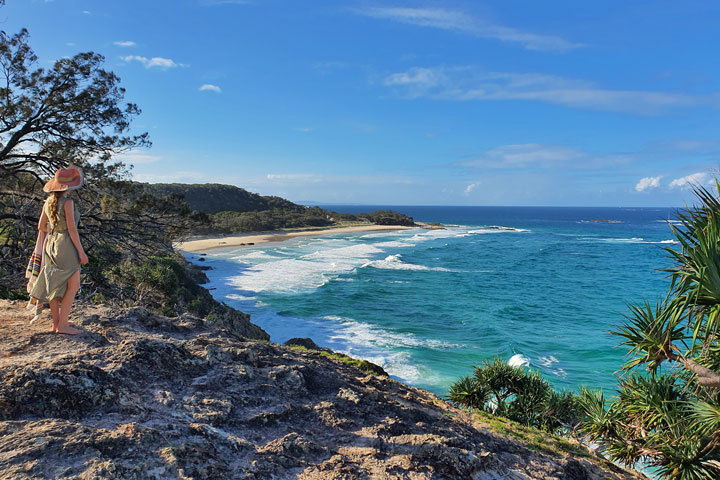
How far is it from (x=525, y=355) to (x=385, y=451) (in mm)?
13848

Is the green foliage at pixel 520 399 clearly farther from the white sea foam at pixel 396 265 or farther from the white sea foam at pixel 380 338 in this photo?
the white sea foam at pixel 396 265

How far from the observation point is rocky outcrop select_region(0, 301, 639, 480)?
9.47 feet

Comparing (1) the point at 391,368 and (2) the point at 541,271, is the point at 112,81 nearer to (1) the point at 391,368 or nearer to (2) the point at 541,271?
(1) the point at 391,368

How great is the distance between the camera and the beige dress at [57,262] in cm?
438

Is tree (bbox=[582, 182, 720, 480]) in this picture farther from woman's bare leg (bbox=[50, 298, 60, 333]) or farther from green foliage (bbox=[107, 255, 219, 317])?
green foliage (bbox=[107, 255, 219, 317])

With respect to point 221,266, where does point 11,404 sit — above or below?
above

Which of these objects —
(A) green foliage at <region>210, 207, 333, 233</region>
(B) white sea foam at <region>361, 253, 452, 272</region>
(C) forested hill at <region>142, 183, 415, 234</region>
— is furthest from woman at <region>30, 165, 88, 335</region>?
(C) forested hill at <region>142, 183, 415, 234</region>

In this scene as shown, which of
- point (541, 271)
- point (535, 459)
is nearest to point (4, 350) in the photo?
point (535, 459)

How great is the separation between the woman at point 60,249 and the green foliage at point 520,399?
6.97 meters

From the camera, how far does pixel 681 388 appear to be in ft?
19.6

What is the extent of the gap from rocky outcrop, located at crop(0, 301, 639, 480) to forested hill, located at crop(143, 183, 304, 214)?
87.9 m

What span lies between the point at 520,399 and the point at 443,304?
50.3 feet

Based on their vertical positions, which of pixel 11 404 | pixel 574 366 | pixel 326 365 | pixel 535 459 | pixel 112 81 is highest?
pixel 112 81

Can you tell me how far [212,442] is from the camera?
3340 mm
